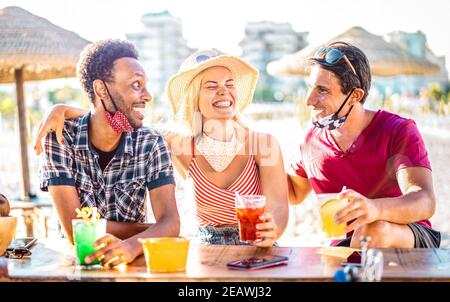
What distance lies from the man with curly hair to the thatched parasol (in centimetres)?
353

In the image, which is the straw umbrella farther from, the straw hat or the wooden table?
the wooden table

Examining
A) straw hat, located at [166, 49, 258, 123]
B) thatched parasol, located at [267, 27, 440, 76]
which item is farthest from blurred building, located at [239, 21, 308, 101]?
straw hat, located at [166, 49, 258, 123]

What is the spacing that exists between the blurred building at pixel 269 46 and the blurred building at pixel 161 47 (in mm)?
2781

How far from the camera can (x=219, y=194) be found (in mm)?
3393

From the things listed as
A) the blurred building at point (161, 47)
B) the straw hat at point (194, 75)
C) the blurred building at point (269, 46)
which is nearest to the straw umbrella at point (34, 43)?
the straw hat at point (194, 75)

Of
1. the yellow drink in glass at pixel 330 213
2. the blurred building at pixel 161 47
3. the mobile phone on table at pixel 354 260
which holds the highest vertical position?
the blurred building at pixel 161 47

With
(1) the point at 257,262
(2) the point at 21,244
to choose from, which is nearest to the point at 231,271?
(1) the point at 257,262

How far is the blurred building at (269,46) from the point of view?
21344 mm

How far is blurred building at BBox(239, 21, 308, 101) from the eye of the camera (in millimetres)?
21344

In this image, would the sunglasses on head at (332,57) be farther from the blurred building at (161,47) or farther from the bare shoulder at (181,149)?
the blurred building at (161,47)

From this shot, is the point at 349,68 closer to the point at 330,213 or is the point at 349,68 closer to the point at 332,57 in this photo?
the point at 332,57

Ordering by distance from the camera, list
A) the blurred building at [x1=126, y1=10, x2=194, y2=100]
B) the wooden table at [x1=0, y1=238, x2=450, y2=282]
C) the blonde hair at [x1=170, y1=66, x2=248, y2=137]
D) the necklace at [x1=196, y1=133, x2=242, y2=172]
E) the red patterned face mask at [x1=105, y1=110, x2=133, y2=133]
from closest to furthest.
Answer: the wooden table at [x1=0, y1=238, x2=450, y2=282], the red patterned face mask at [x1=105, y1=110, x2=133, y2=133], the necklace at [x1=196, y1=133, x2=242, y2=172], the blonde hair at [x1=170, y1=66, x2=248, y2=137], the blurred building at [x1=126, y1=10, x2=194, y2=100]

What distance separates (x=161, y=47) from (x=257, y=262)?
53.8 ft
